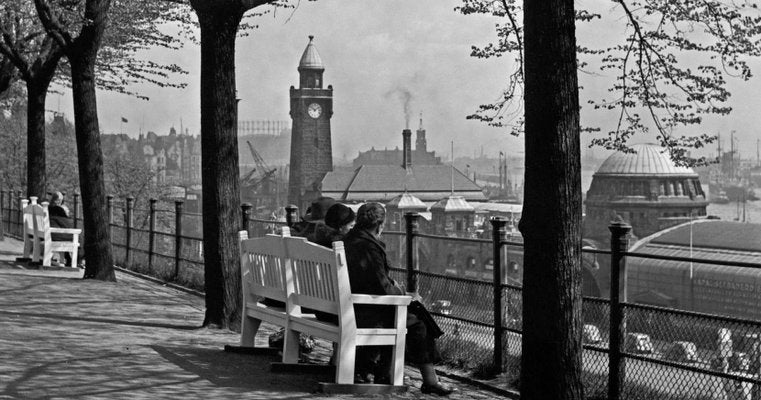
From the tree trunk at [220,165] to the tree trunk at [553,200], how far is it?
4969 millimetres

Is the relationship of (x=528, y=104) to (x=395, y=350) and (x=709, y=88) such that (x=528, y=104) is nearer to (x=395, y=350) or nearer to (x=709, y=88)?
(x=395, y=350)

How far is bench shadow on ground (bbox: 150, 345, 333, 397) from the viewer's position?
7562 mm

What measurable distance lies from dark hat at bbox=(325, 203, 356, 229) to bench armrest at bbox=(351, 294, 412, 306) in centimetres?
118

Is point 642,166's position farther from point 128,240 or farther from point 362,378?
point 362,378

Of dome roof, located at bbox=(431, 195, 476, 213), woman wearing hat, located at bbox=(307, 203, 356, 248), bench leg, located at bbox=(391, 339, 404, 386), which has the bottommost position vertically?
dome roof, located at bbox=(431, 195, 476, 213)

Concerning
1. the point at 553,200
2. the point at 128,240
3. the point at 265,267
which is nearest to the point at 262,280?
the point at 265,267

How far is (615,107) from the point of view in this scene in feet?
31.4

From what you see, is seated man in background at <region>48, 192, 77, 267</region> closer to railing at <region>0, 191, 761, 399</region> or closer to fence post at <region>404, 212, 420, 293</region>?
railing at <region>0, 191, 761, 399</region>

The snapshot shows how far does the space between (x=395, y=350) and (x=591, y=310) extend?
5.69 feet

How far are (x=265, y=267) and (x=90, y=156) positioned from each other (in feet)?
26.9

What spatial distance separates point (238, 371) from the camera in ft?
26.7

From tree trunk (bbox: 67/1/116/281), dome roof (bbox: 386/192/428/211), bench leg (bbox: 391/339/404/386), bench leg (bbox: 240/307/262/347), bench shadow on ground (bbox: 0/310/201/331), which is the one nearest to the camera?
bench leg (bbox: 391/339/404/386)

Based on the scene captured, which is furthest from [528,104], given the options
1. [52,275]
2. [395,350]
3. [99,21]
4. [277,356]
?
[52,275]

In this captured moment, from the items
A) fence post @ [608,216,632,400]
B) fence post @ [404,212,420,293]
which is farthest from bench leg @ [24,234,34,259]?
fence post @ [608,216,632,400]
